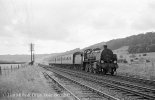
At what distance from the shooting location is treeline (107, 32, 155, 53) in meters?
94.1

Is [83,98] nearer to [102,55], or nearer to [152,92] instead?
[152,92]

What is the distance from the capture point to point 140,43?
122688 mm

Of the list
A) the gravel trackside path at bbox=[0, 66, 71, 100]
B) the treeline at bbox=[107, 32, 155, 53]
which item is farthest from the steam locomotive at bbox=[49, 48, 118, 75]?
the treeline at bbox=[107, 32, 155, 53]

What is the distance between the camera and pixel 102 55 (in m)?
28.7

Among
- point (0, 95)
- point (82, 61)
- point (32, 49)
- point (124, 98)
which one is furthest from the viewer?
point (32, 49)

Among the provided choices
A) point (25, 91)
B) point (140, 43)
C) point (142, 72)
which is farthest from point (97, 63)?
point (140, 43)

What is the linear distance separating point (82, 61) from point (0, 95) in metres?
25.4

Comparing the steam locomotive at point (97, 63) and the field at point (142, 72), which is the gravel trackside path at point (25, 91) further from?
→ the steam locomotive at point (97, 63)

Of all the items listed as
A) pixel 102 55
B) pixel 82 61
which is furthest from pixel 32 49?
pixel 102 55

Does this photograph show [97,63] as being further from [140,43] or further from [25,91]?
[140,43]

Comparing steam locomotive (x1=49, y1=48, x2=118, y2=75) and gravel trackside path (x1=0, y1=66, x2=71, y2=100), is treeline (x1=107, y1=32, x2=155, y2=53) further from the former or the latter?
gravel trackside path (x1=0, y1=66, x2=71, y2=100)

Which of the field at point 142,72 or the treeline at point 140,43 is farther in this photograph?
the treeline at point 140,43

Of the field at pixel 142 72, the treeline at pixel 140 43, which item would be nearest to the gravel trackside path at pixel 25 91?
the field at pixel 142 72

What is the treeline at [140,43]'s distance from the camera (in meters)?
94.1
